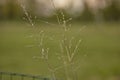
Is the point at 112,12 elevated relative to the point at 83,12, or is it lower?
lower

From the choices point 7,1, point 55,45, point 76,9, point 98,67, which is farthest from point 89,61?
point 7,1

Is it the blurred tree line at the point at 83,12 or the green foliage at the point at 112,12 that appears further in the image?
the blurred tree line at the point at 83,12

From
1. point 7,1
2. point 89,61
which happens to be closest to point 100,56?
point 89,61

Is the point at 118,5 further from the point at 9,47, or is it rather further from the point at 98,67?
the point at 98,67

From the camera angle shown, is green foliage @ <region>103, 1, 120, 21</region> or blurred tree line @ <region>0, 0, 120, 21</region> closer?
green foliage @ <region>103, 1, 120, 21</region>

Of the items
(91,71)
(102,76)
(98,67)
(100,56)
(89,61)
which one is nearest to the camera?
(102,76)

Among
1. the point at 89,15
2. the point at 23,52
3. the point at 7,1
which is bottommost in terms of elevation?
the point at 23,52

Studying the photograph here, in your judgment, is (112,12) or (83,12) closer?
(112,12)

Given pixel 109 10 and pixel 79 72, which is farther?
Result: pixel 109 10

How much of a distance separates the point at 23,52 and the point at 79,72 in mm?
4126

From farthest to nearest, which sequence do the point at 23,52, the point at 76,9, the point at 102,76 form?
the point at 76,9 → the point at 23,52 → the point at 102,76

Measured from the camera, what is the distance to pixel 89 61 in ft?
38.4

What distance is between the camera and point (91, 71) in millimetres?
10133

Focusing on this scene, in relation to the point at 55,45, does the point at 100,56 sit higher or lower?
lower
